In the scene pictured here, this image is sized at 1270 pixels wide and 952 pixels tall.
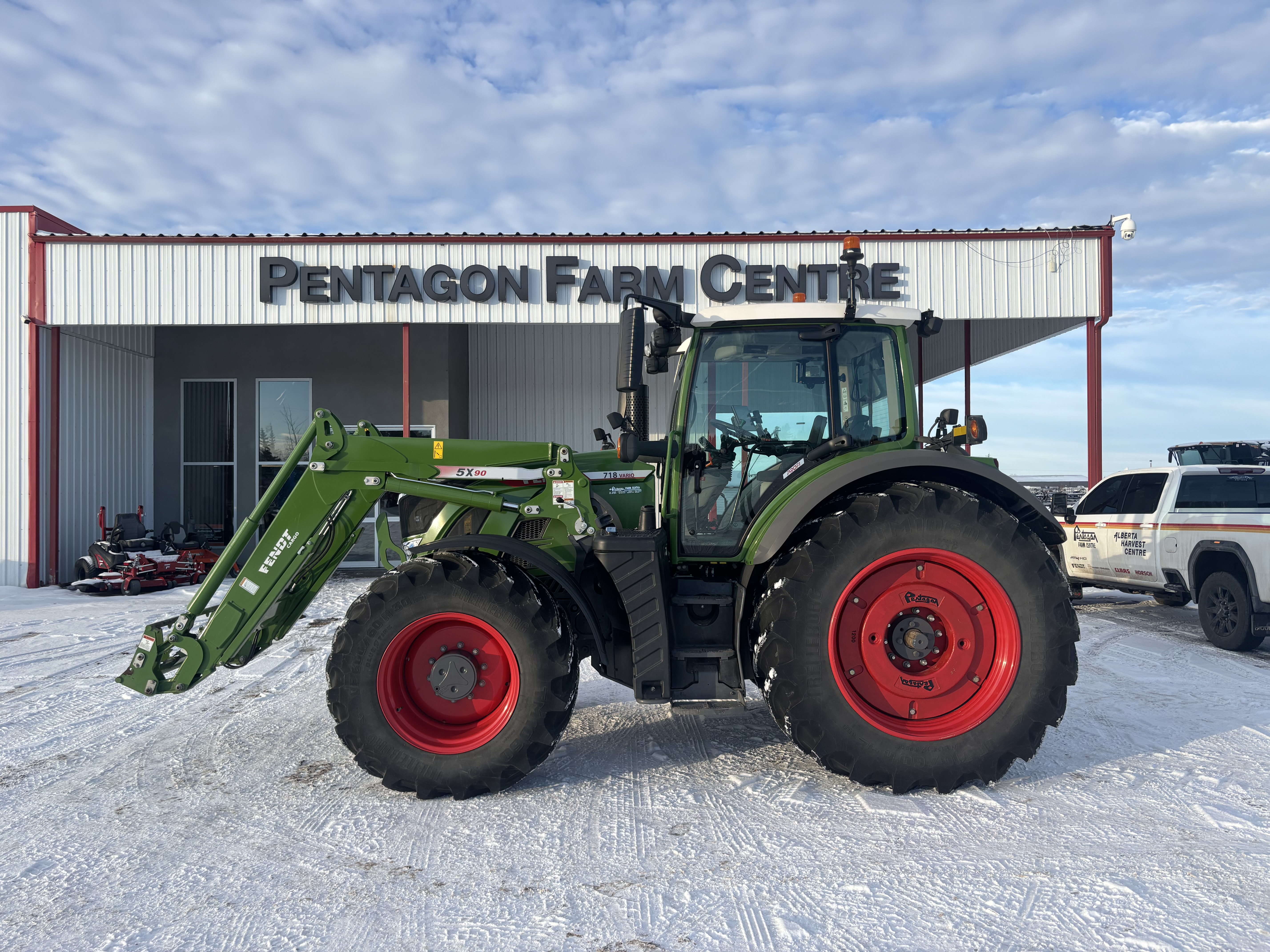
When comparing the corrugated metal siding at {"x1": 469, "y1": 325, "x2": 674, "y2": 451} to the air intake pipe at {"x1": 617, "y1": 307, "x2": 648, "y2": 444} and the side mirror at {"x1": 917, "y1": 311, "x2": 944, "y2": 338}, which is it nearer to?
the side mirror at {"x1": 917, "y1": 311, "x2": 944, "y2": 338}

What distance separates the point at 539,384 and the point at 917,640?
12261 millimetres

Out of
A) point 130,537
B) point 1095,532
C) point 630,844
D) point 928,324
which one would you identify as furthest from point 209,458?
point 1095,532

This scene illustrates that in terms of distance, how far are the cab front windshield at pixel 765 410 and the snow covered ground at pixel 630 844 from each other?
134 cm

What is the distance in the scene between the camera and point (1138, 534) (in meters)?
8.41

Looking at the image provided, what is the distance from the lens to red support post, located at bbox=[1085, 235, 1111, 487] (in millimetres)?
11031

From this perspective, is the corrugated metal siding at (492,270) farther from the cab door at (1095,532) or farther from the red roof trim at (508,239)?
the cab door at (1095,532)

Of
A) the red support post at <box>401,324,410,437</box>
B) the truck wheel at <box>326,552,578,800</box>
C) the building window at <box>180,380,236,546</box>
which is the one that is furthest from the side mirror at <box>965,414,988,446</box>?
the building window at <box>180,380,236,546</box>

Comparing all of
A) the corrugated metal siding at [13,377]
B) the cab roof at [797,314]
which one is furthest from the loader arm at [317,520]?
the corrugated metal siding at [13,377]

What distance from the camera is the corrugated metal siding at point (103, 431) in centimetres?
1205

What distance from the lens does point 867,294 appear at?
11.3 metres

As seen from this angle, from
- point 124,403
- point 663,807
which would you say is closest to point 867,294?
point 663,807

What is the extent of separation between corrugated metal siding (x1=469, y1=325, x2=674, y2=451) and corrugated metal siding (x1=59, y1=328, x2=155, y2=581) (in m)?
5.83

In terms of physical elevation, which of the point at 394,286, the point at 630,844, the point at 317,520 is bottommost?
the point at 630,844

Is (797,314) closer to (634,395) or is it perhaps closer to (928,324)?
(928,324)
